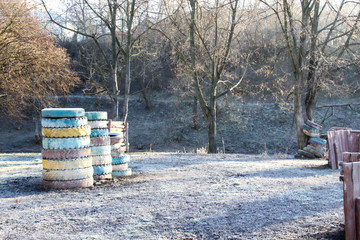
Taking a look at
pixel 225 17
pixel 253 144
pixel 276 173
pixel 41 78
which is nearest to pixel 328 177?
pixel 276 173

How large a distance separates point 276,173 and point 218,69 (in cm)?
1223

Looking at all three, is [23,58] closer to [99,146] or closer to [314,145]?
[99,146]

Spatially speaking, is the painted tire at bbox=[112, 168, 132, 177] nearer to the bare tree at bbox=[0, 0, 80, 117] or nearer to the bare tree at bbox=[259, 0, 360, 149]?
the bare tree at bbox=[259, 0, 360, 149]

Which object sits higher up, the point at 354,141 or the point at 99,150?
the point at 99,150

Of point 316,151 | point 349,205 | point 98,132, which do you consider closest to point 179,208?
point 349,205

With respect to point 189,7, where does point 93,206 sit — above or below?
below

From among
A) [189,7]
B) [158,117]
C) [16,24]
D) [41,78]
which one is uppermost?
[189,7]

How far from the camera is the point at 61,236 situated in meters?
4.47

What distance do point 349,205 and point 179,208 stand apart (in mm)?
2339

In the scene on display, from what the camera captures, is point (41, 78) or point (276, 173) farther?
point (41, 78)

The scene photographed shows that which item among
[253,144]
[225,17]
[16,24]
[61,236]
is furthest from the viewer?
[253,144]

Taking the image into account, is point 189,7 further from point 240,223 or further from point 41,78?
point 240,223

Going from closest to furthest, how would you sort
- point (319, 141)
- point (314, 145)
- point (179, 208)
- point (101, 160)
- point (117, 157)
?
point (179, 208) → point (101, 160) → point (117, 157) → point (319, 141) → point (314, 145)

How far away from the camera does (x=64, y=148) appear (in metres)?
6.90
